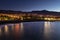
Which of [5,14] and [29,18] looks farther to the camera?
[29,18]

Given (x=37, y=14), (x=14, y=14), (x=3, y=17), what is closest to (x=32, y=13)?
(x=37, y=14)

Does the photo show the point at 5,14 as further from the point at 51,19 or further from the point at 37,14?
the point at 51,19

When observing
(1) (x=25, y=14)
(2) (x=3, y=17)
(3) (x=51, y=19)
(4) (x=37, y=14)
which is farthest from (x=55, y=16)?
(2) (x=3, y=17)

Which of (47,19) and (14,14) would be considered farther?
(47,19)

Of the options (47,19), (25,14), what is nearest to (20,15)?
(25,14)

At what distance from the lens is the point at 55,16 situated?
7325 centimetres

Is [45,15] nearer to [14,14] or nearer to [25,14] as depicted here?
[25,14]

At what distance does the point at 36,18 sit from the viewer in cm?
7562

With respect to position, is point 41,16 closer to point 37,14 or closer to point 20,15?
point 37,14

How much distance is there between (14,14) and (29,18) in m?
9.05

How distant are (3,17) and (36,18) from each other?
52.7 feet

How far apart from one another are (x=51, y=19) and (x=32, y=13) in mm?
9777

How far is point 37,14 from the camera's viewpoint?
7375cm

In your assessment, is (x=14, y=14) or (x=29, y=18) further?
(x=29, y=18)
